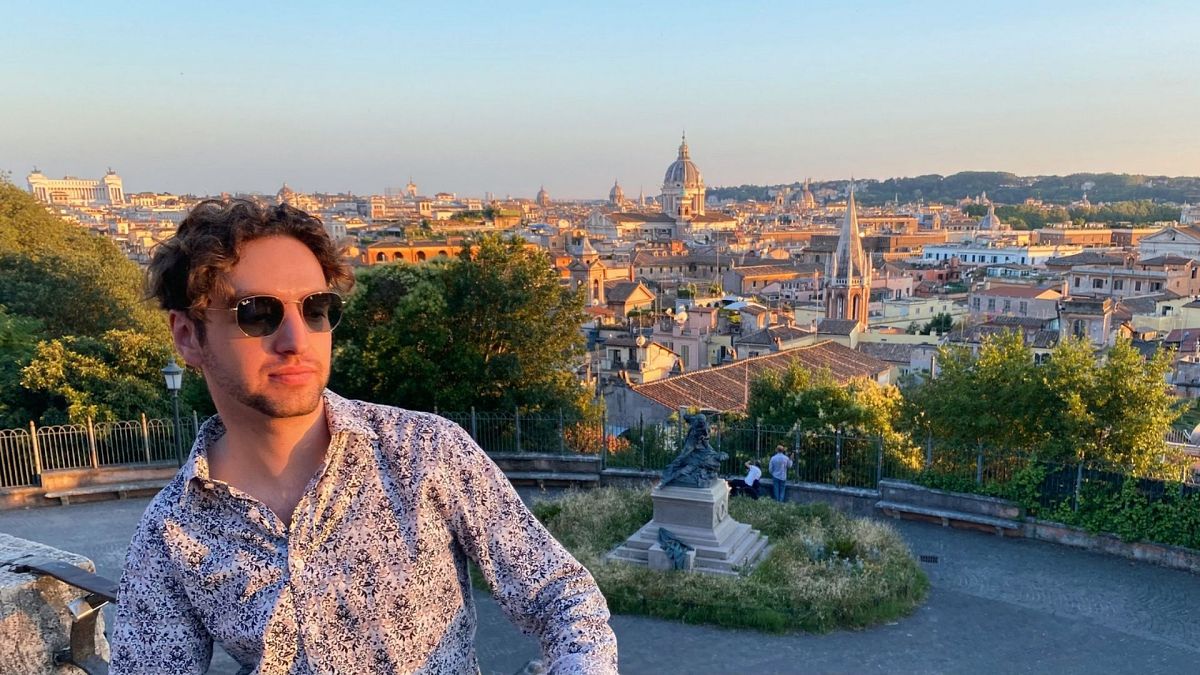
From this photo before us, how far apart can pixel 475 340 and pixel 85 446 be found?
708cm

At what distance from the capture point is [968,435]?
569 inches

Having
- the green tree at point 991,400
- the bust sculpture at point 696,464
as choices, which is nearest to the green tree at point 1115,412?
the green tree at point 991,400

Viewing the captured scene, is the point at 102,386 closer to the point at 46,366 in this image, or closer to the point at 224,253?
the point at 46,366

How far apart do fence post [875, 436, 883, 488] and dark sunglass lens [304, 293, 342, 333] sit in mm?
12789

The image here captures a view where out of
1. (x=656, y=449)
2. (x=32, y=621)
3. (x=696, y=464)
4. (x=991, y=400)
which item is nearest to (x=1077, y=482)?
(x=991, y=400)

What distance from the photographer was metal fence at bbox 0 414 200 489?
13.6m

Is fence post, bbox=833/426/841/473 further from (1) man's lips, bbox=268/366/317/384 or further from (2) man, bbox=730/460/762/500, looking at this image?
(1) man's lips, bbox=268/366/317/384

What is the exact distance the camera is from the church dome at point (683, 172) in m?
184

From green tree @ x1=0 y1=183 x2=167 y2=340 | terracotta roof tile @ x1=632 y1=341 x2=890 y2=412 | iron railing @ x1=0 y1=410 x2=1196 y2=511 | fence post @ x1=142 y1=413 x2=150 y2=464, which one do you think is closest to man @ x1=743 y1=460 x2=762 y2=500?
iron railing @ x1=0 y1=410 x2=1196 y2=511

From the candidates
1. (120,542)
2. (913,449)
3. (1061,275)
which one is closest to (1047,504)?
(913,449)

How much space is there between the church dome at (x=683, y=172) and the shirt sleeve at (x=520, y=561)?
18553 centimetres

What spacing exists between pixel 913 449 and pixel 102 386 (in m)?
15.0

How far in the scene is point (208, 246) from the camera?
5.59ft

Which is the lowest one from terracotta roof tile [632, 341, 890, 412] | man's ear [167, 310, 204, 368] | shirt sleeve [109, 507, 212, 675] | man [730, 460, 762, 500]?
terracotta roof tile [632, 341, 890, 412]
